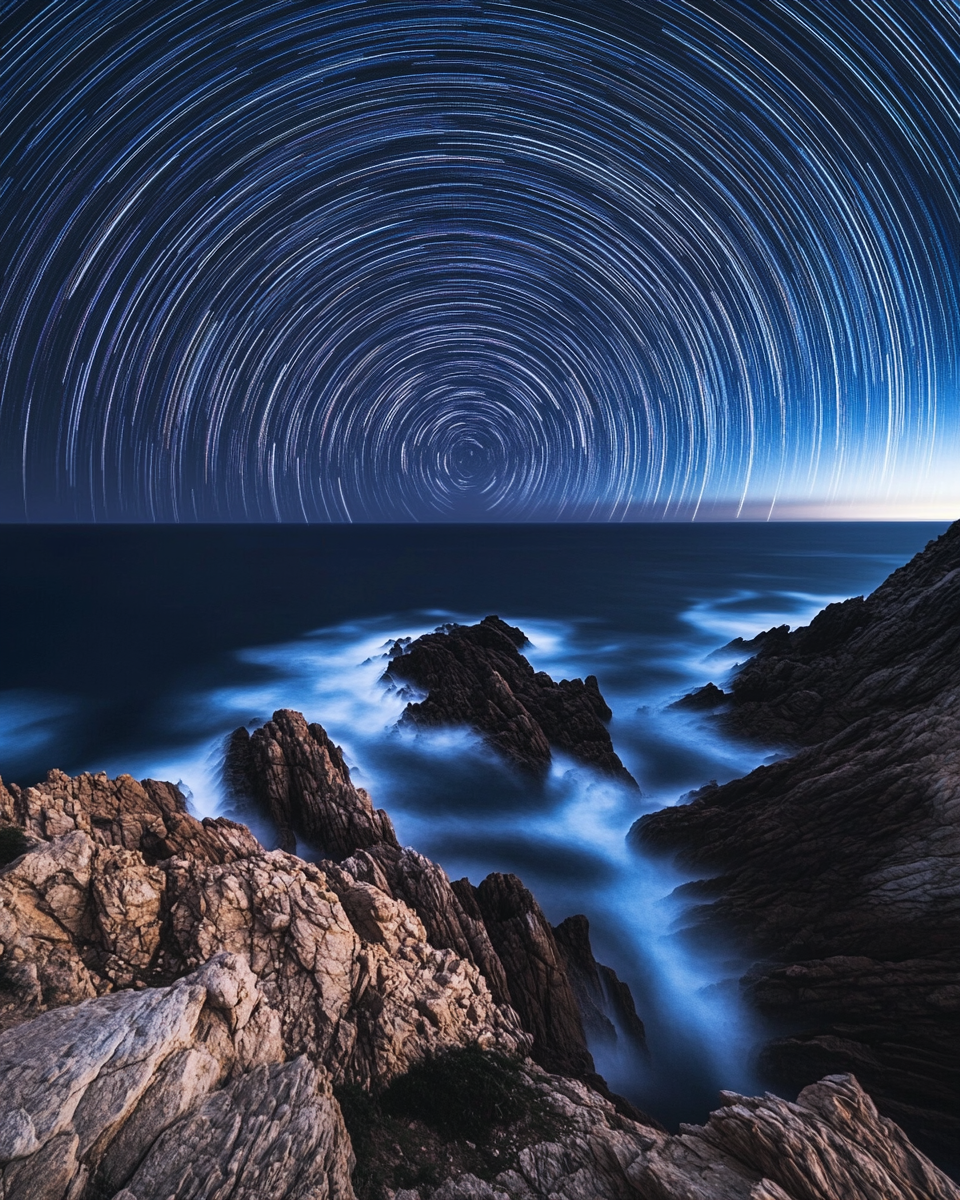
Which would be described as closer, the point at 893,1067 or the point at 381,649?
the point at 893,1067

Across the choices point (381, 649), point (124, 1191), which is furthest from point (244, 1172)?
point (381, 649)

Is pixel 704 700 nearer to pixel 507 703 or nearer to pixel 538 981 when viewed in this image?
pixel 507 703

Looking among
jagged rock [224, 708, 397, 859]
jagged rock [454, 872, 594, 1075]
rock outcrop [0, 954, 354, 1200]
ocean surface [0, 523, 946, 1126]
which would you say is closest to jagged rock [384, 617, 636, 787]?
ocean surface [0, 523, 946, 1126]

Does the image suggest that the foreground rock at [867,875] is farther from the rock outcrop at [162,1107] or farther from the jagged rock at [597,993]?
the rock outcrop at [162,1107]

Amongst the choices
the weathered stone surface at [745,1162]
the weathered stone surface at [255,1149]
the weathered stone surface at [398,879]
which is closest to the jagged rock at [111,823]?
the weathered stone surface at [398,879]

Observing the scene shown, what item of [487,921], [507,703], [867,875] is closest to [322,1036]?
[487,921]

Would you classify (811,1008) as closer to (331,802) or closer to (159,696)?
(331,802)

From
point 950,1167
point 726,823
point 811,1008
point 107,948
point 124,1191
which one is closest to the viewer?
point 124,1191
